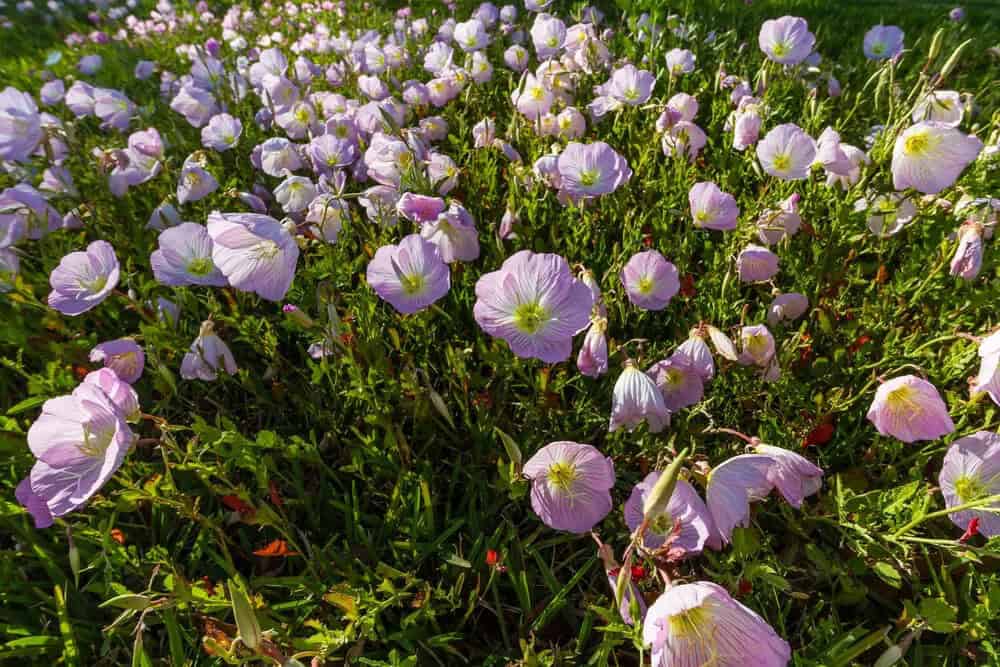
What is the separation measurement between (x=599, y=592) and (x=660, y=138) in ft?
4.85

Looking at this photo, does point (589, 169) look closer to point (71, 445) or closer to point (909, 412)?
point (909, 412)

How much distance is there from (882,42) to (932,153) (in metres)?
1.70

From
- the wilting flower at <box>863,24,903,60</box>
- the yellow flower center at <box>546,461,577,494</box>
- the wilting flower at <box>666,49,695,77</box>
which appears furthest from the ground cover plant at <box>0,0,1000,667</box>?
the wilting flower at <box>863,24,903,60</box>

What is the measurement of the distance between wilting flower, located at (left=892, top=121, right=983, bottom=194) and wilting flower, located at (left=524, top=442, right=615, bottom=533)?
1.03 m

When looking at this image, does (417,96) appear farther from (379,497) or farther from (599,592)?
(599,592)

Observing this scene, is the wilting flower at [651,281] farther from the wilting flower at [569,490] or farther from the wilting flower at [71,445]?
the wilting flower at [71,445]

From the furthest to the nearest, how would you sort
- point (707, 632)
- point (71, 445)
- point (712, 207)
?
point (712, 207) < point (71, 445) < point (707, 632)

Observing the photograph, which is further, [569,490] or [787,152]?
[787,152]

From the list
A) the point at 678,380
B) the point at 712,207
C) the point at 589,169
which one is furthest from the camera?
the point at 589,169

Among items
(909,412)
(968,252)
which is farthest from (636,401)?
(968,252)

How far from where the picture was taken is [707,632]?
2.67ft

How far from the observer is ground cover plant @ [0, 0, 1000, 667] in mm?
1052

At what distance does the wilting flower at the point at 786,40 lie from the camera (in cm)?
226

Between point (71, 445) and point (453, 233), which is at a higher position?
point (453, 233)
